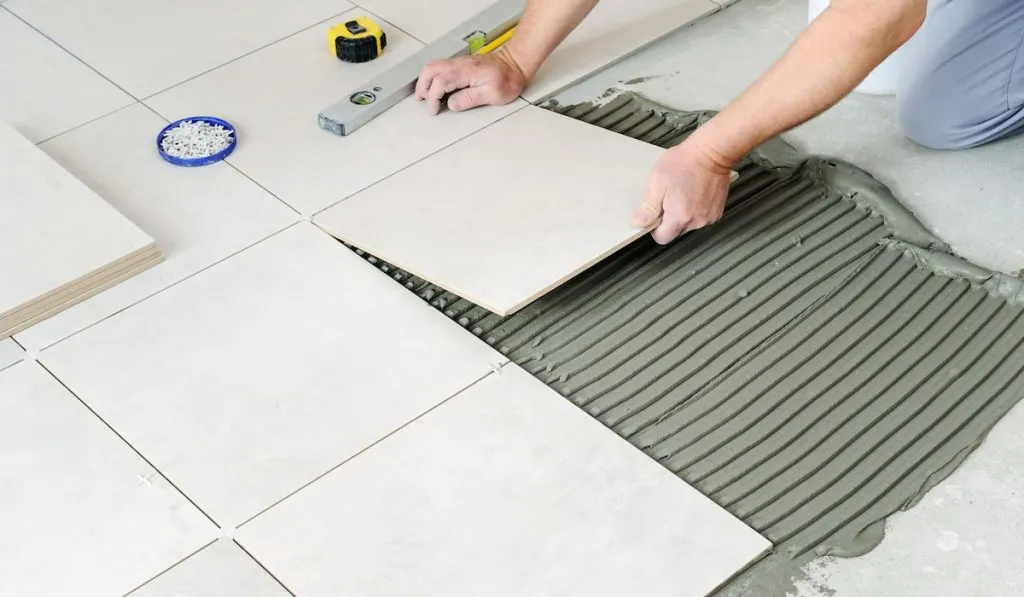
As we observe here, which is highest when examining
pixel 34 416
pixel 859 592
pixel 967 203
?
pixel 967 203

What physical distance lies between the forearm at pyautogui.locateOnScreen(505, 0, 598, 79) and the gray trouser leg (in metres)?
0.72

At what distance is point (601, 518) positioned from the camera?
1776mm

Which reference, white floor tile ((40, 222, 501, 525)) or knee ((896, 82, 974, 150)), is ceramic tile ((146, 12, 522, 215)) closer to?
white floor tile ((40, 222, 501, 525))

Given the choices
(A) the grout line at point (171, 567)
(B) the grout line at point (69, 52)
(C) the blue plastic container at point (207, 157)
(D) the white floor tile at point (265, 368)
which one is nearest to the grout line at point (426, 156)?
(D) the white floor tile at point (265, 368)

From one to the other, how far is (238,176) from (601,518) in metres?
1.17

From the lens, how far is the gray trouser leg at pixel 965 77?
7.99ft

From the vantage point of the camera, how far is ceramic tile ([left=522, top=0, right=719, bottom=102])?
2.73 m

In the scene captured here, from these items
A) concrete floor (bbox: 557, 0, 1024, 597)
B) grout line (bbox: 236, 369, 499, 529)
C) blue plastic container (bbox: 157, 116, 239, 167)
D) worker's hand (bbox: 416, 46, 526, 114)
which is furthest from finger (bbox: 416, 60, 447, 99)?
grout line (bbox: 236, 369, 499, 529)

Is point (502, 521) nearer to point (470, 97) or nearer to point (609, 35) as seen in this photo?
point (470, 97)

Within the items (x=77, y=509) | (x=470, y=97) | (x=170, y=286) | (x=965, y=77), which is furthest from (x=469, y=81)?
(x=77, y=509)

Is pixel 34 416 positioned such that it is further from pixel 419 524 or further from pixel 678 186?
pixel 678 186

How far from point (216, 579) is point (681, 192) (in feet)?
3.34

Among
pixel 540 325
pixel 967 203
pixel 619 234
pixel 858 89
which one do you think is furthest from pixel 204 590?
pixel 858 89

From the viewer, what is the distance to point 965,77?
8.17ft
